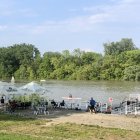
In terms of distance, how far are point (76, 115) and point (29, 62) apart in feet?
403

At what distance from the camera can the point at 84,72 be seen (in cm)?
12281

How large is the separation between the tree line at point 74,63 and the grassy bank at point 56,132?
86.3m

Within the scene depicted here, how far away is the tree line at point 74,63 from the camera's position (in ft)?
393

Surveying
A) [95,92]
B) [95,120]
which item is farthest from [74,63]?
[95,120]

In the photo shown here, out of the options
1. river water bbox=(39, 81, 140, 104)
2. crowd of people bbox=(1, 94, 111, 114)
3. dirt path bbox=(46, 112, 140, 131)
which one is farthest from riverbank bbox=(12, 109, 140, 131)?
river water bbox=(39, 81, 140, 104)

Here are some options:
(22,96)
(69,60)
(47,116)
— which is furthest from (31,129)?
(69,60)

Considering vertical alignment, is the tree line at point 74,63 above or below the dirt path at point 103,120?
above

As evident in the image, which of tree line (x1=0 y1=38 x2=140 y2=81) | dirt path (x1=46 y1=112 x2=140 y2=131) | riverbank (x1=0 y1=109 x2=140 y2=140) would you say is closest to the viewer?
riverbank (x1=0 y1=109 x2=140 y2=140)

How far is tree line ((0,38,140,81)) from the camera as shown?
120 meters

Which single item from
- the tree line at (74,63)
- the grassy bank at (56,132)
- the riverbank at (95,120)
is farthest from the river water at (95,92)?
the tree line at (74,63)

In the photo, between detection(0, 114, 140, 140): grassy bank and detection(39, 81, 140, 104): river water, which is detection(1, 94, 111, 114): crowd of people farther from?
detection(0, 114, 140, 140): grassy bank

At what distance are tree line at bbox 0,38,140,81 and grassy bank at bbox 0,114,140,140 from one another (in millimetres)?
86259

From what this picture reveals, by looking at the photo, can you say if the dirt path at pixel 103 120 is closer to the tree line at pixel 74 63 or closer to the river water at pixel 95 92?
the river water at pixel 95 92

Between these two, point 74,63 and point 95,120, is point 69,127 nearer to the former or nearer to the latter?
point 95,120
